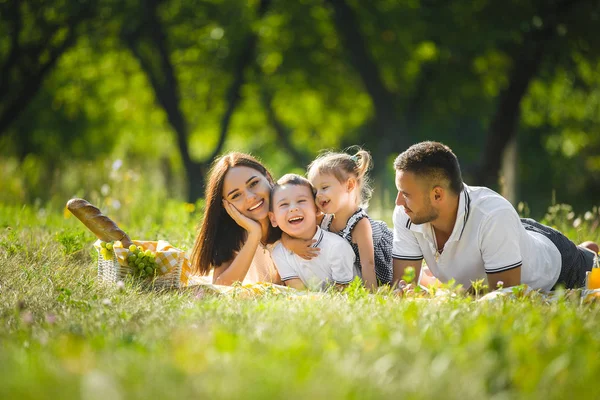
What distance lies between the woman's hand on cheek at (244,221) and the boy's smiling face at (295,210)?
18 cm

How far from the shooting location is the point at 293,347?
273cm

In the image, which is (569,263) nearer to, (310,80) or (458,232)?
(458,232)

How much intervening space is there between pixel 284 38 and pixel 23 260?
15.3 m

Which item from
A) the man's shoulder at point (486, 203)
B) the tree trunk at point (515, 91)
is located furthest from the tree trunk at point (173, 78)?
the man's shoulder at point (486, 203)

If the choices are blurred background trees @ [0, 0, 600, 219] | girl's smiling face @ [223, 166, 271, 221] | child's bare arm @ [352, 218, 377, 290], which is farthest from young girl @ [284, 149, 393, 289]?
blurred background trees @ [0, 0, 600, 219]

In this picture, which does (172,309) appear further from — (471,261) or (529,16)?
(529,16)

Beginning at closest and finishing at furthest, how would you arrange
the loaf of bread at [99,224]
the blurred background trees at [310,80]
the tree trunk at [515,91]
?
the loaf of bread at [99,224] < the tree trunk at [515,91] < the blurred background trees at [310,80]

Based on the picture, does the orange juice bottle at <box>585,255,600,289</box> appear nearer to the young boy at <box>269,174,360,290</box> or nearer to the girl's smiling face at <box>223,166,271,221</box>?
the young boy at <box>269,174,360,290</box>

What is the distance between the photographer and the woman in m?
5.85

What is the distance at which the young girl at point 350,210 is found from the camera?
5727 millimetres

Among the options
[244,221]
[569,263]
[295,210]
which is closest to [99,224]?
[244,221]

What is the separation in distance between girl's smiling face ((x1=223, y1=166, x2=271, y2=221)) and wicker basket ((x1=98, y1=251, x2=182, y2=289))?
85cm

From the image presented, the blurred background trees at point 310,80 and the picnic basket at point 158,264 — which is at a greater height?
the blurred background trees at point 310,80

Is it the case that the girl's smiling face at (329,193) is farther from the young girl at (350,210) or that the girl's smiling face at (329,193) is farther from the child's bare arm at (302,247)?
the child's bare arm at (302,247)
